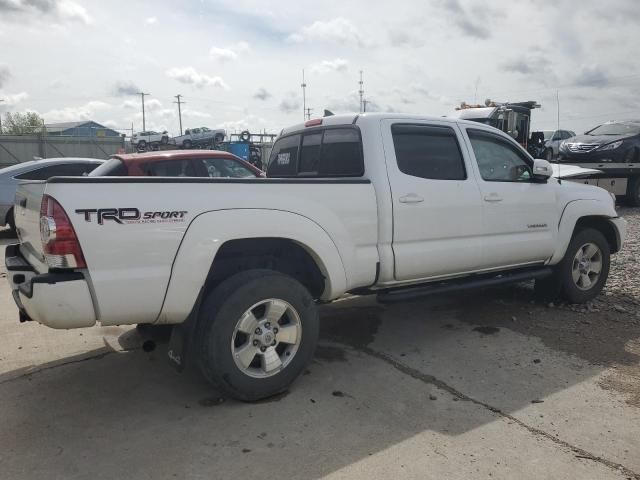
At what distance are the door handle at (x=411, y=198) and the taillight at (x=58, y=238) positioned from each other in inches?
92.1

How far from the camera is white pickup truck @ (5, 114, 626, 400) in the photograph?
297 cm

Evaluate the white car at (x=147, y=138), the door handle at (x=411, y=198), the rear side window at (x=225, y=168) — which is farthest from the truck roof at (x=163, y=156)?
the white car at (x=147, y=138)

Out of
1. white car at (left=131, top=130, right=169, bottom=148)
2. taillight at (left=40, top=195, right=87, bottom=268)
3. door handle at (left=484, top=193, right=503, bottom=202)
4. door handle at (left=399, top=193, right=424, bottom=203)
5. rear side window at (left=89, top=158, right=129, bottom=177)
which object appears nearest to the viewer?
taillight at (left=40, top=195, right=87, bottom=268)

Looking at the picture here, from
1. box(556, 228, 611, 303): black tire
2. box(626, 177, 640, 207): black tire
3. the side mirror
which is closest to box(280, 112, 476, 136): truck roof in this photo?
the side mirror

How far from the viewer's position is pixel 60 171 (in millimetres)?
9875

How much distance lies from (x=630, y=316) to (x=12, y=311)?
649 cm

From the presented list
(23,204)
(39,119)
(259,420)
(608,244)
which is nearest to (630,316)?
(608,244)

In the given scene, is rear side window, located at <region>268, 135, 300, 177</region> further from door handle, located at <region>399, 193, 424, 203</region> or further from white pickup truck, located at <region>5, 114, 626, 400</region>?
door handle, located at <region>399, 193, 424, 203</region>

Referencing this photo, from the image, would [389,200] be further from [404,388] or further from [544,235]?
[544,235]

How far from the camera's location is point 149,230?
3.05 m

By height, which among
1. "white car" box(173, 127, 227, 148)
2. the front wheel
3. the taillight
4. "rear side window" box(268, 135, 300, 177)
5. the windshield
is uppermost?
"white car" box(173, 127, 227, 148)

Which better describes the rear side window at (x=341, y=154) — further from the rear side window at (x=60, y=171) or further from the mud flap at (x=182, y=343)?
the rear side window at (x=60, y=171)

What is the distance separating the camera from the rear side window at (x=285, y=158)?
5.04 meters

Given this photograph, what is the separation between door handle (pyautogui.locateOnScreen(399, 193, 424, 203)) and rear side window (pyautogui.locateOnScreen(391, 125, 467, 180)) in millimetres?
199
